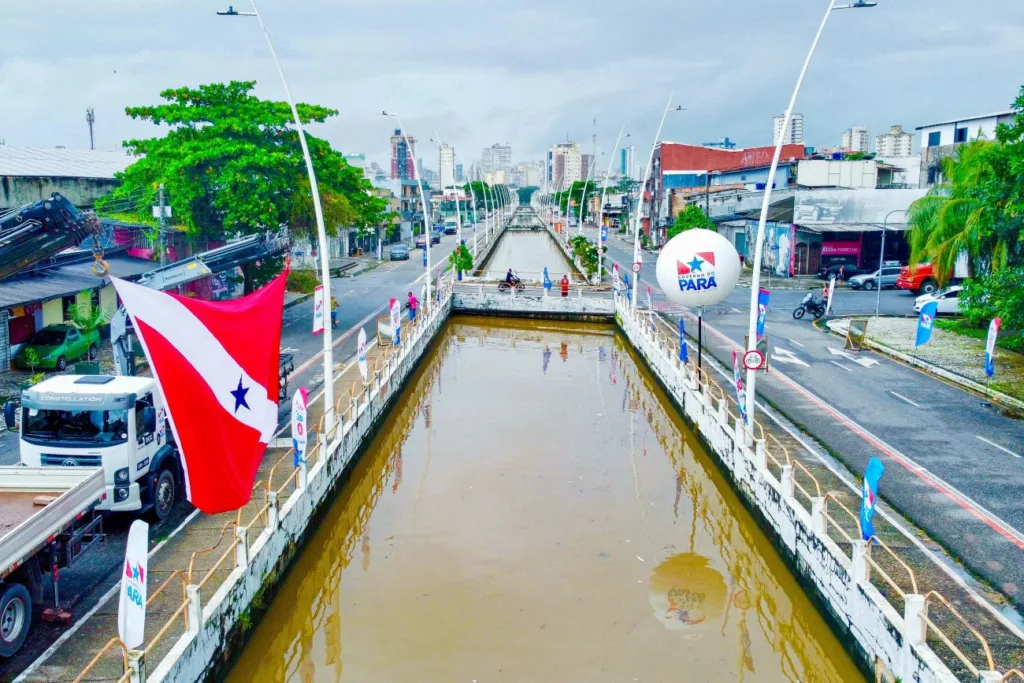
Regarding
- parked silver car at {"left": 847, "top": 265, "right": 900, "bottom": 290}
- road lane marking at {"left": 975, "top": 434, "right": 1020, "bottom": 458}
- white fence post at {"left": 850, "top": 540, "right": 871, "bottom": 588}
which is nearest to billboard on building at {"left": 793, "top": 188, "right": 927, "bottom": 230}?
parked silver car at {"left": 847, "top": 265, "right": 900, "bottom": 290}

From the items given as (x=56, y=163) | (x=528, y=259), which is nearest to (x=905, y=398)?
(x=56, y=163)

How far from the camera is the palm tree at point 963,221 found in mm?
30094

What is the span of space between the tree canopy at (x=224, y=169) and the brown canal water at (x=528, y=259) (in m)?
24.4

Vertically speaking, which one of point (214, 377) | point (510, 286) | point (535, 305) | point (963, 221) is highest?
point (963, 221)

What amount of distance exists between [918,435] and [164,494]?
54.5 feet

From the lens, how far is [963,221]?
37906mm

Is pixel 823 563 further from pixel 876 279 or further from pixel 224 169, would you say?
pixel 876 279

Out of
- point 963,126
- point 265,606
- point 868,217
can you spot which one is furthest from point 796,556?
point 963,126

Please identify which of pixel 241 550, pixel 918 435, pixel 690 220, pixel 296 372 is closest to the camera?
pixel 241 550

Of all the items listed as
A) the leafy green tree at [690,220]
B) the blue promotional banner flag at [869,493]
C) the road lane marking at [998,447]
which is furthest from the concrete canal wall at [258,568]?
the leafy green tree at [690,220]

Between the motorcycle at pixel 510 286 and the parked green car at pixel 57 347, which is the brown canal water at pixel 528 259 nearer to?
the motorcycle at pixel 510 286

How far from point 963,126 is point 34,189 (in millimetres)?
61155

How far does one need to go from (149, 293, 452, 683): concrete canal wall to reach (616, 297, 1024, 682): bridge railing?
8515 millimetres

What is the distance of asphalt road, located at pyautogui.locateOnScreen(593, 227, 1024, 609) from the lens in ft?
48.9
